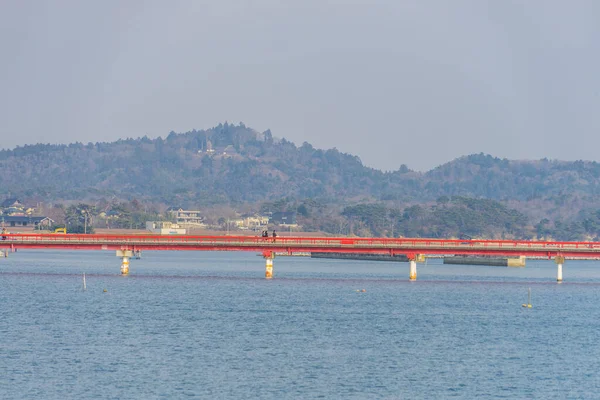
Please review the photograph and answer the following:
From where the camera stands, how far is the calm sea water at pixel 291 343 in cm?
5306

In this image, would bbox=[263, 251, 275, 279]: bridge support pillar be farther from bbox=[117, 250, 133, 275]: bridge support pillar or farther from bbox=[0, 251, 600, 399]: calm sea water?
bbox=[117, 250, 133, 275]: bridge support pillar

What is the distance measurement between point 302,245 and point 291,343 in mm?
43959

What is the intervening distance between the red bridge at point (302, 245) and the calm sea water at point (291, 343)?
4751 millimetres

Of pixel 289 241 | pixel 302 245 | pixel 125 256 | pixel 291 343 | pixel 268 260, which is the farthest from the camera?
pixel 268 260

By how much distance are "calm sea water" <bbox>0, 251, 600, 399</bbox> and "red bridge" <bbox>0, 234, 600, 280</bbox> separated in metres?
4.75

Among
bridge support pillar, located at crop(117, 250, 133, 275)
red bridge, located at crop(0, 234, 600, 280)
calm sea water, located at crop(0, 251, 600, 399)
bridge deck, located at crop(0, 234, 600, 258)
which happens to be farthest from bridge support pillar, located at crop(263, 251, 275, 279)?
bridge support pillar, located at crop(117, 250, 133, 275)

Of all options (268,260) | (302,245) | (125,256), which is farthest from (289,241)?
(125,256)

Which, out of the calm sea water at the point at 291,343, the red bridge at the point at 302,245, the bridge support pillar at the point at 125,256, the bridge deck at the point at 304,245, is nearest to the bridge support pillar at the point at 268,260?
the red bridge at the point at 302,245

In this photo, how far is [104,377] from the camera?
177 feet

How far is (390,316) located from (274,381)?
3101cm

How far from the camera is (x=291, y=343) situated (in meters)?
67.6

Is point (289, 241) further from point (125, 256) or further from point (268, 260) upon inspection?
point (125, 256)

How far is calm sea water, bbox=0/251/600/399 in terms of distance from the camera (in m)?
53.1

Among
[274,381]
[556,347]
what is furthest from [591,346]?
[274,381]
